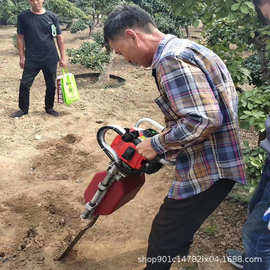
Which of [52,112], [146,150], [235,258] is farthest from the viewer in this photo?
[52,112]

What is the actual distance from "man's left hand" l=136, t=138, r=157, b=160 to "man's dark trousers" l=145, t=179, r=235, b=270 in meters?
0.30

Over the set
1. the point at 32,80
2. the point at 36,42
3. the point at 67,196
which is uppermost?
the point at 36,42

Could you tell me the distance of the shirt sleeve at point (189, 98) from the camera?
1.44 meters

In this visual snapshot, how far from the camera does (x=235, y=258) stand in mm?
2410

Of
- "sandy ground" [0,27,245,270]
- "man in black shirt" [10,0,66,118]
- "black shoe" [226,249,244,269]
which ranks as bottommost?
"sandy ground" [0,27,245,270]

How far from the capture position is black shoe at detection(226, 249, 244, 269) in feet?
7.76

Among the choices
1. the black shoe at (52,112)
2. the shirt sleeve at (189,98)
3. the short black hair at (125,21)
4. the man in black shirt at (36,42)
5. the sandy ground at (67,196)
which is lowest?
the black shoe at (52,112)

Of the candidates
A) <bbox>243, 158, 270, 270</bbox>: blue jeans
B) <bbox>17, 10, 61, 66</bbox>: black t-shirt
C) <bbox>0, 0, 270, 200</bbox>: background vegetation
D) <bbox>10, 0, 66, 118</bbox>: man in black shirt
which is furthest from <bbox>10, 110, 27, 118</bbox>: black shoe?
<bbox>243, 158, 270, 270</bbox>: blue jeans

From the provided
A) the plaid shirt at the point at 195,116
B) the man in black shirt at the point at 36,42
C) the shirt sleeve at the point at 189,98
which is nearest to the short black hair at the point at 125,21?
the plaid shirt at the point at 195,116

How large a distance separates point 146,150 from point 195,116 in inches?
13.5

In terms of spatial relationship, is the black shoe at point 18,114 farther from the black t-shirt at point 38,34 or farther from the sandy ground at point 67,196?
the black t-shirt at point 38,34

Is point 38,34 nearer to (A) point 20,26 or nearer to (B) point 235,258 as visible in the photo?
(A) point 20,26

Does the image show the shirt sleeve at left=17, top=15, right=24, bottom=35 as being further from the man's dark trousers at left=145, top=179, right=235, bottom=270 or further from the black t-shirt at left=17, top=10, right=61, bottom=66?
the man's dark trousers at left=145, top=179, right=235, bottom=270

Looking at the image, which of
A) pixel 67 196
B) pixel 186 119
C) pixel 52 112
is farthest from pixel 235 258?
pixel 52 112
